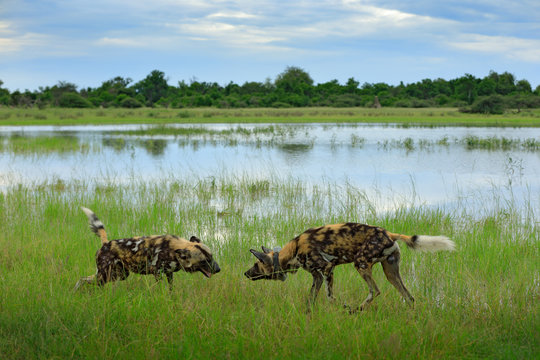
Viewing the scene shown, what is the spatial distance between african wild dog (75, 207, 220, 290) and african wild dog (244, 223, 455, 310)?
62cm

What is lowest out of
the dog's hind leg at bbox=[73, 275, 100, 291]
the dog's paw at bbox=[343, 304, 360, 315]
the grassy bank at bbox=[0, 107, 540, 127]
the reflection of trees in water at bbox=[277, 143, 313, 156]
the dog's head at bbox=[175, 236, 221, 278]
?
the dog's paw at bbox=[343, 304, 360, 315]

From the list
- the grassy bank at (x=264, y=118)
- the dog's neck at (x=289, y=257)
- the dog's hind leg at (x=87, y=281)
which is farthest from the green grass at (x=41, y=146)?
the dog's neck at (x=289, y=257)

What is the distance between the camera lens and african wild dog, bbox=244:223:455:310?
5.11 m

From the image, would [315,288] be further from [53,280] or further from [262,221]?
[262,221]

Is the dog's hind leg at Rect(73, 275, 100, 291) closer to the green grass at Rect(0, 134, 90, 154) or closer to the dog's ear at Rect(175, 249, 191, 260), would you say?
the dog's ear at Rect(175, 249, 191, 260)

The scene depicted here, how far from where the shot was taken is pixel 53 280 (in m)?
6.08

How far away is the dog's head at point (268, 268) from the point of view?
5594 millimetres

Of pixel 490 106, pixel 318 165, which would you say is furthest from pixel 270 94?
pixel 318 165

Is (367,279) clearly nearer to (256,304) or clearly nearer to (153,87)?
(256,304)

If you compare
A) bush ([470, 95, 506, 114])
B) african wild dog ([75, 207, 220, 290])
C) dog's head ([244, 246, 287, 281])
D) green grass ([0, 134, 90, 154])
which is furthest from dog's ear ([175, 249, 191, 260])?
bush ([470, 95, 506, 114])

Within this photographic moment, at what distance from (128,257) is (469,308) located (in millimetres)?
3636

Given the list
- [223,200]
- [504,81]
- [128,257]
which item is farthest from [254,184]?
[504,81]

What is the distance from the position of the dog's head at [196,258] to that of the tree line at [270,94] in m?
64.1

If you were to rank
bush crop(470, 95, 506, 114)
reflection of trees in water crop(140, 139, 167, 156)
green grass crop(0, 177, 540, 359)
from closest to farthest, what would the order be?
1. green grass crop(0, 177, 540, 359)
2. reflection of trees in water crop(140, 139, 167, 156)
3. bush crop(470, 95, 506, 114)
